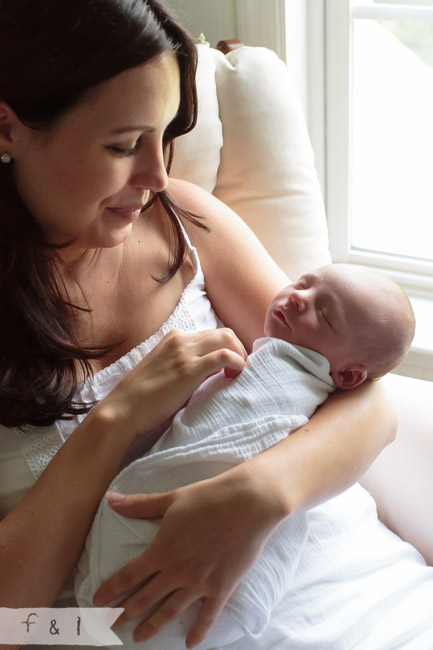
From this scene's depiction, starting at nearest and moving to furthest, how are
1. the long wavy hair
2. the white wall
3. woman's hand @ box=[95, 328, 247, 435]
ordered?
the long wavy hair
woman's hand @ box=[95, 328, 247, 435]
the white wall

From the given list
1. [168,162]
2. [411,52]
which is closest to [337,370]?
[168,162]

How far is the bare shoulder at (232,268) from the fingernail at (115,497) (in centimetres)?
42

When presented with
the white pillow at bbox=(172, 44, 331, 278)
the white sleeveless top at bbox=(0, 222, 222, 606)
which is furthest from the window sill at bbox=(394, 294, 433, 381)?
the white sleeveless top at bbox=(0, 222, 222, 606)

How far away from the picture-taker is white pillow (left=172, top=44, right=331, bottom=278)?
5.23 ft

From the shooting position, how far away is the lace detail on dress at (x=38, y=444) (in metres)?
1.13

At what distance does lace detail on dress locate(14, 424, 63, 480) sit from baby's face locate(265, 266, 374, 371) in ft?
1.24

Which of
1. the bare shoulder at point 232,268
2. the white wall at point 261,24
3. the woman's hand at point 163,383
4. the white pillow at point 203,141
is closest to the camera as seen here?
the woman's hand at point 163,383

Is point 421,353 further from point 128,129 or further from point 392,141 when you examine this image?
point 128,129

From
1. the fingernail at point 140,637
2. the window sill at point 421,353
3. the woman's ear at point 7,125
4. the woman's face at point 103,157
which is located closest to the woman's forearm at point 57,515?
the fingernail at point 140,637


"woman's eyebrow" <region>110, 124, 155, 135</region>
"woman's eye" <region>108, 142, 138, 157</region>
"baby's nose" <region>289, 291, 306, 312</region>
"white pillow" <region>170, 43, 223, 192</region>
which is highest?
"woman's eyebrow" <region>110, 124, 155, 135</region>

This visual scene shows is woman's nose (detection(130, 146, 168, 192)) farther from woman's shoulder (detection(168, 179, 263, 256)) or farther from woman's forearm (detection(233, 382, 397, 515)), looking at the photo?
woman's forearm (detection(233, 382, 397, 515))

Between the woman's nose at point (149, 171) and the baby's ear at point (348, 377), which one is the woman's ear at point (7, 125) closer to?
the woman's nose at point (149, 171)

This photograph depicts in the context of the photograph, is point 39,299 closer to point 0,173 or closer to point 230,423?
point 0,173

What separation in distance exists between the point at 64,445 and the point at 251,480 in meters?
0.28
